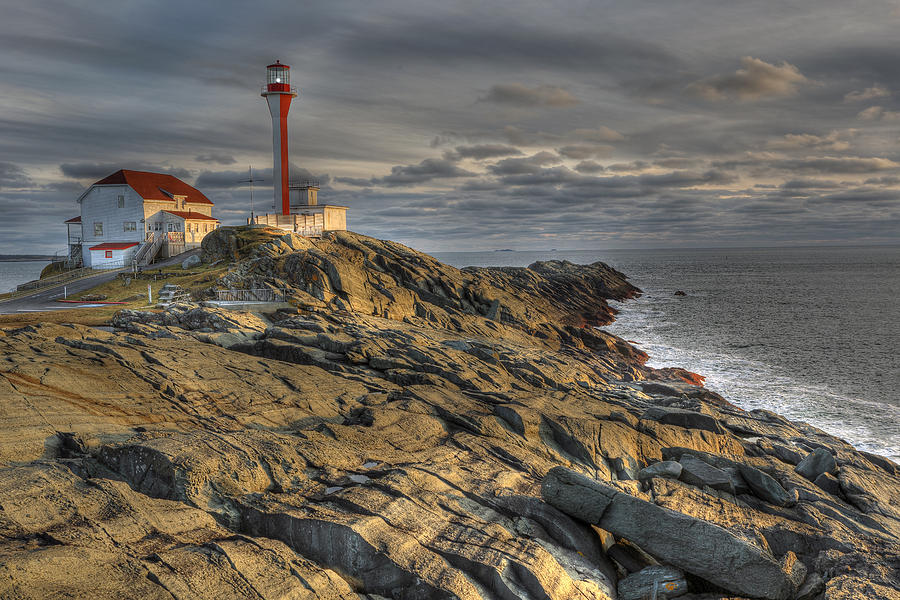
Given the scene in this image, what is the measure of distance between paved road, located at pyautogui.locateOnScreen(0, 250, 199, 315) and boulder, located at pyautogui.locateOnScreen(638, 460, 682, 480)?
39.0 metres

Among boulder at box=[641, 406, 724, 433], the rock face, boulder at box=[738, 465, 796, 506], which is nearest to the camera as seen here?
the rock face

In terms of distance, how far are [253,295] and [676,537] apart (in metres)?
31.4

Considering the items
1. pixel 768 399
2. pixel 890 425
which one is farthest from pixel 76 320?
pixel 890 425

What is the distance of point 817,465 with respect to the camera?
1867cm

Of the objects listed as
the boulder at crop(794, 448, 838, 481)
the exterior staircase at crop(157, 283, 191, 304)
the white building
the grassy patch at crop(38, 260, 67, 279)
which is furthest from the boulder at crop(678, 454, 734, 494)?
the grassy patch at crop(38, 260, 67, 279)

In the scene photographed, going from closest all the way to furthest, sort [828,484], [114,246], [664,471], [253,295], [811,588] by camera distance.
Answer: [811,588], [664,471], [828,484], [253,295], [114,246]

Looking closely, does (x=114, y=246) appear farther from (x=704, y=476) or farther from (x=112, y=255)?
(x=704, y=476)

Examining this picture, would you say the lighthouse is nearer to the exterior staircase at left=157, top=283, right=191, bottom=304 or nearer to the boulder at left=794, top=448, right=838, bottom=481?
the exterior staircase at left=157, top=283, right=191, bottom=304

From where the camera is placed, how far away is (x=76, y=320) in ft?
98.2

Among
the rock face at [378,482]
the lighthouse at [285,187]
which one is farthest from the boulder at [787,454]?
the lighthouse at [285,187]

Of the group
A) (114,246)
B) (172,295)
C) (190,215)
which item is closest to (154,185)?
(190,215)

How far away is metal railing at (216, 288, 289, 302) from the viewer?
35569 mm

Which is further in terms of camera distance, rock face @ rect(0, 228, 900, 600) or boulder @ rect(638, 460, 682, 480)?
boulder @ rect(638, 460, 682, 480)

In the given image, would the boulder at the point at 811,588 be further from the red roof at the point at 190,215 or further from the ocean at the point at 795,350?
the red roof at the point at 190,215
